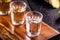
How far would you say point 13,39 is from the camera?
0.65 metres

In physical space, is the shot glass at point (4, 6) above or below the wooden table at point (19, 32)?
above

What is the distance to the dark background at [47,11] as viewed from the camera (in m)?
0.86

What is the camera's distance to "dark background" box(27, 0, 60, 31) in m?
0.86

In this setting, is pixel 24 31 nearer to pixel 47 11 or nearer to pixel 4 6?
pixel 4 6

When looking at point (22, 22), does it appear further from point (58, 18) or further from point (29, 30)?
point (58, 18)

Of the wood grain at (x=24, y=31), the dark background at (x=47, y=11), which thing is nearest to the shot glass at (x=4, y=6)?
the wood grain at (x=24, y=31)

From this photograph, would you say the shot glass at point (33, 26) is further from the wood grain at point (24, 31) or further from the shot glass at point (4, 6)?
the shot glass at point (4, 6)

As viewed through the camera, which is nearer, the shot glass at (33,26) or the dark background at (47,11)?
the shot glass at (33,26)

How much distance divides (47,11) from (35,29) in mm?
282

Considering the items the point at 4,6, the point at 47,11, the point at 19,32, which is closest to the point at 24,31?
the point at 19,32

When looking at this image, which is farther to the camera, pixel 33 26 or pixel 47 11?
pixel 47 11

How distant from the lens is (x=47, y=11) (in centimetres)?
94

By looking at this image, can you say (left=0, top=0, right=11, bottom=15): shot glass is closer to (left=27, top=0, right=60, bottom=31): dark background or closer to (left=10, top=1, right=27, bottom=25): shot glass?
(left=10, top=1, right=27, bottom=25): shot glass

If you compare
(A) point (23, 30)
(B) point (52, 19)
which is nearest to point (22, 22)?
(A) point (23, 30)
